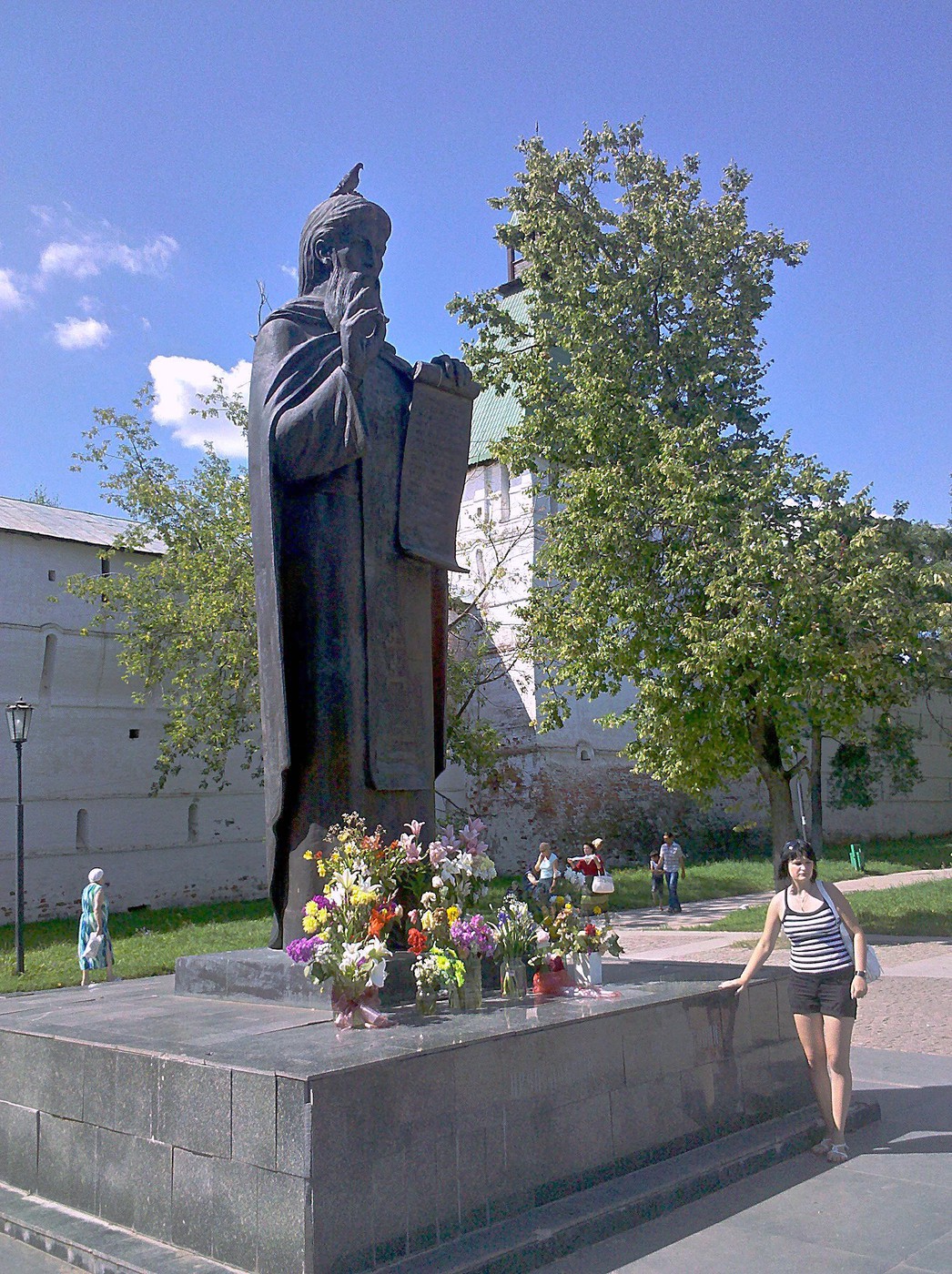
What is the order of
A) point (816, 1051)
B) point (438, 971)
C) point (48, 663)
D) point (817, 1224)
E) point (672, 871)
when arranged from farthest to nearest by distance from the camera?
point (48, 663)
point (672, 871)
point (816, 1051)
point (438, 971)
point (817, 1224)

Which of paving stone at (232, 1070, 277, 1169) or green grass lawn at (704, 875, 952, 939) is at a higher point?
paving stone at (232, 1070, 277, 1169)

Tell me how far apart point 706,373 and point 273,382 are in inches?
452

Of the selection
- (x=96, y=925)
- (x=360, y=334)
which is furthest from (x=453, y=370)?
(x=96, y=925)

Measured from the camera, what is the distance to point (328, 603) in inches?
197

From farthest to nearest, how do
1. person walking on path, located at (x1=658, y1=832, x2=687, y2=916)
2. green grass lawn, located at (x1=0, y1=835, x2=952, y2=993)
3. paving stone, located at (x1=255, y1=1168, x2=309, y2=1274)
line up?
person walking on path, located at (x1=658, y1=832, x2=687, y2=916) < green grass lawn, located at (x1=0, y1=835, x2=952, y2=993) < paving stone, located at (x1=255, y1=1168, x2=309, y2=1274)

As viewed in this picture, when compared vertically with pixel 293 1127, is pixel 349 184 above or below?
above

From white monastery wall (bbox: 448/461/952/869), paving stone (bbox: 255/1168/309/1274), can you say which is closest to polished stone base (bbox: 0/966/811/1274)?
paving stone (bbox: 255/1168/309/1274)

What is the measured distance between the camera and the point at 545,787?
25.7 meters

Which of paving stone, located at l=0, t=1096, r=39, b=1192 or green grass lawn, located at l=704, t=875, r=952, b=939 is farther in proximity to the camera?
green grass lawn, located at l=704, t=875, r=952, b=939

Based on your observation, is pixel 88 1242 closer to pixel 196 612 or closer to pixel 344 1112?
pixel 344 1112

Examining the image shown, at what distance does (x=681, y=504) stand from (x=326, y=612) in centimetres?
1014

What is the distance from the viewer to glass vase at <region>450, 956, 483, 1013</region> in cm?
438

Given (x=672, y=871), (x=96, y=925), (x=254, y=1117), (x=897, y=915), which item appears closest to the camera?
(x=254, y=1117)

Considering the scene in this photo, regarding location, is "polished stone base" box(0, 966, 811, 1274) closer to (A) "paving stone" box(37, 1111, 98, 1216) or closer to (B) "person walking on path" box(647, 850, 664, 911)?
(A) "paving stone" box(37, 1111, 98, 1216)
